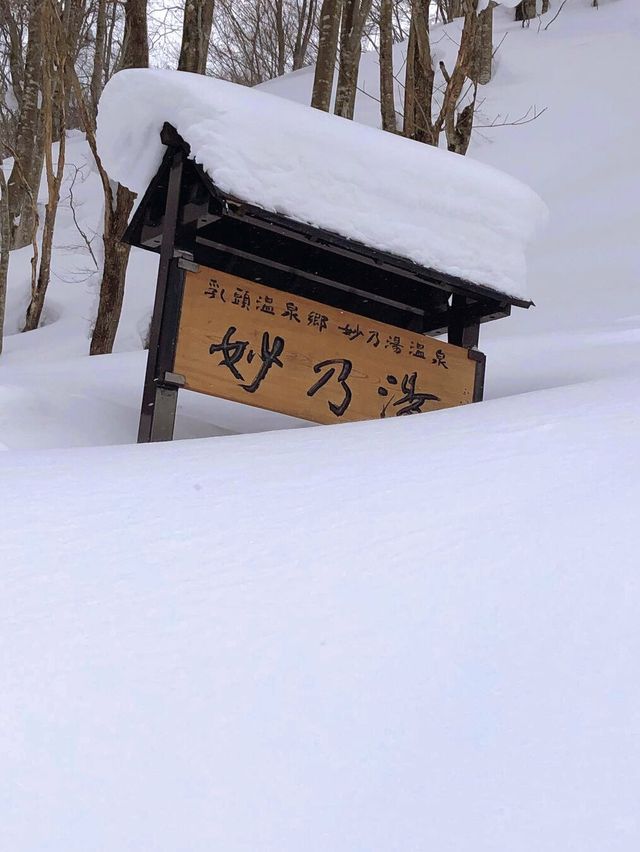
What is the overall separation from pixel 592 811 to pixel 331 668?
387 millimetres

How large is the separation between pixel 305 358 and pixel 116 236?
3039 millimetres

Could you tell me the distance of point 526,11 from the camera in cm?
1440

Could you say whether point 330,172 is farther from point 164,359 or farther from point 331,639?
point 331,639

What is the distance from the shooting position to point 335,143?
9.77ft

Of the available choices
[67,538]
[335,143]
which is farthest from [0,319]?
[67,538]

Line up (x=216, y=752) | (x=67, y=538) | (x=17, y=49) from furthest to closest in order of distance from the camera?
1. (x=17, y=49)
2. (x=67, y=538)
3. (x=216, y=752)

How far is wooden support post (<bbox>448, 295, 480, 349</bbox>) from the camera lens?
3600 millimetres

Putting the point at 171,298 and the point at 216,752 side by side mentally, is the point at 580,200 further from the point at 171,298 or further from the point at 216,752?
the point at 216,752

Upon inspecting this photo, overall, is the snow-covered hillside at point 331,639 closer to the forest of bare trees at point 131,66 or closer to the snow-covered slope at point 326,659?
the snow-covered slope at point 326,659

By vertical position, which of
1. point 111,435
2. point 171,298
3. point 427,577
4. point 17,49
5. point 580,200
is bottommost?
point 111,435

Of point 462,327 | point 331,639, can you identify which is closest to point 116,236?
point 462,327

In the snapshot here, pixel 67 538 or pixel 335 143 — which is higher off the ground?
pixel 335 143

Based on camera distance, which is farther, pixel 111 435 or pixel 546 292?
pixel 546 292

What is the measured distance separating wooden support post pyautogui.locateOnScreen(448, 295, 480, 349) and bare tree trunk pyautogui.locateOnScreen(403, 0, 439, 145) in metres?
2.14
